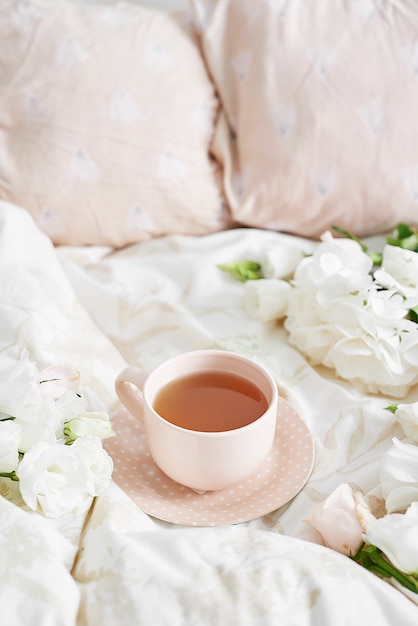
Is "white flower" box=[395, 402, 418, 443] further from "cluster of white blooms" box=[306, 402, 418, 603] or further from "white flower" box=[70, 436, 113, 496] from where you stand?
"white flower" box=[70, 436, 113, 496]

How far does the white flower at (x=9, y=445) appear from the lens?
632 mm

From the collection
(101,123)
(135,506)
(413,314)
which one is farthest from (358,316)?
(101,123)

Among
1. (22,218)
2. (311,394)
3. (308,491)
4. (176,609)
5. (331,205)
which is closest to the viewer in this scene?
(176,609)

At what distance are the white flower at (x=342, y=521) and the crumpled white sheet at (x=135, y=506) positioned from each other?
4cm

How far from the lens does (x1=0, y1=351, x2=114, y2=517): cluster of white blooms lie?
0.63m

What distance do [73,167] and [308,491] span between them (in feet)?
1.89

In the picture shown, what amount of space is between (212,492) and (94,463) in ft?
0.49

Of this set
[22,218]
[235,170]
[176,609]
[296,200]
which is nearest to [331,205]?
[296,200]

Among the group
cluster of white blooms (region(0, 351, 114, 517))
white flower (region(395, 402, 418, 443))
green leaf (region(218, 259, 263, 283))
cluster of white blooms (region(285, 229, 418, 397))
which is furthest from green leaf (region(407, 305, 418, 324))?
cluster of white blooms (region(0, 351, 114, 517))

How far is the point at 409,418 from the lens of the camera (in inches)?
30.5

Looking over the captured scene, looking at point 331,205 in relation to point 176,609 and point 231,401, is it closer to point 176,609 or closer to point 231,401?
point 231,401

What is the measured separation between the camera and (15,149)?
1065 mm

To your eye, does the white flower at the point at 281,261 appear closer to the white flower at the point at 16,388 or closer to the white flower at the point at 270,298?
the white flower at the point at 270,298

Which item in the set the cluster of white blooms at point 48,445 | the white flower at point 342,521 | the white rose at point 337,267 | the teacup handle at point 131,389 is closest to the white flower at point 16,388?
the cluster of white blooms at point 48,445
